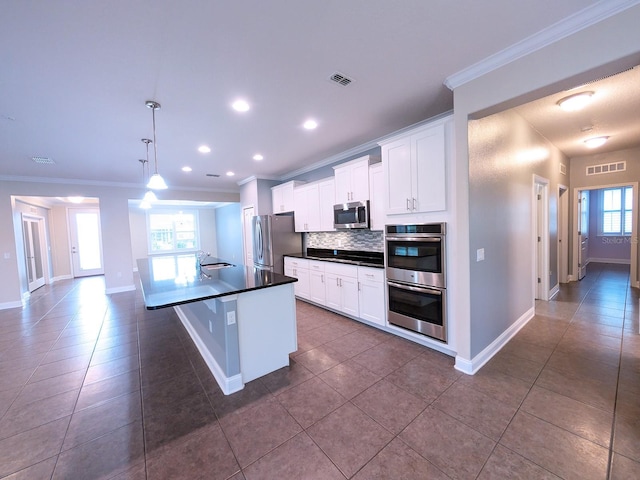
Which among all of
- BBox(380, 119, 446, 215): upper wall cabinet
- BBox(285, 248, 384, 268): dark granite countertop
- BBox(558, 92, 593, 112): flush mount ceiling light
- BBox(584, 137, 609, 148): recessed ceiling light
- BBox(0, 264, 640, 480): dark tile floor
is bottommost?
BBox(0, 264, 640, 480): dark tile floor

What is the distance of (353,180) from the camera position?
3893 millimetres

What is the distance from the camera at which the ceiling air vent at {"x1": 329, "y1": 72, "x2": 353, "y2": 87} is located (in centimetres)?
221

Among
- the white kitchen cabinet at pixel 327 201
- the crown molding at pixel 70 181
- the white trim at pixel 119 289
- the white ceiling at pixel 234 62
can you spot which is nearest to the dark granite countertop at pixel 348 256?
the white kitchen cabinet at pixel 327 201

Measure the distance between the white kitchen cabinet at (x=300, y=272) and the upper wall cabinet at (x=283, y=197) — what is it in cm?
115

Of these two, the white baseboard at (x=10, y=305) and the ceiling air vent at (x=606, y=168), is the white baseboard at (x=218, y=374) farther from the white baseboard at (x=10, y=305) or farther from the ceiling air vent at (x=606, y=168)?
the ceiling air vent at (x=606, y=168)

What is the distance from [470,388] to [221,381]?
217cm

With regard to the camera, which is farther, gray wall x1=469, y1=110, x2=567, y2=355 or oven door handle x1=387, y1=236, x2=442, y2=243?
oven door handle x1=387, y1=236, x2=442, y2=243

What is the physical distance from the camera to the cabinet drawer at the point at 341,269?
3.65 m

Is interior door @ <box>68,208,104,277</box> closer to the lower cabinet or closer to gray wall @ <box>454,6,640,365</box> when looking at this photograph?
the lower cabinet

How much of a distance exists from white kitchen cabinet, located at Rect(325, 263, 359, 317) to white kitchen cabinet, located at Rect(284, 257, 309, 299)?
0.59 meters

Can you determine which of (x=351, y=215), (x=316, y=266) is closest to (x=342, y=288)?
(x=316, y=266)

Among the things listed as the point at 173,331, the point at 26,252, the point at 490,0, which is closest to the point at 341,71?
the point at 490,0

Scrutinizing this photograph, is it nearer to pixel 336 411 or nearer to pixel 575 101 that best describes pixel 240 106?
pixel 336 411

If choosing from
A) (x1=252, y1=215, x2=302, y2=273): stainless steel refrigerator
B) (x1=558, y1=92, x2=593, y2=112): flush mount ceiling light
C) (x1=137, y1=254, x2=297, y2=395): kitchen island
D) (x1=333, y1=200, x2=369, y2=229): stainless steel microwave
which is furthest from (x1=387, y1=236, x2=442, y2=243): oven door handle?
(x1=252, y1=215, x2=302, y2=273): stainless steel refrigerator
